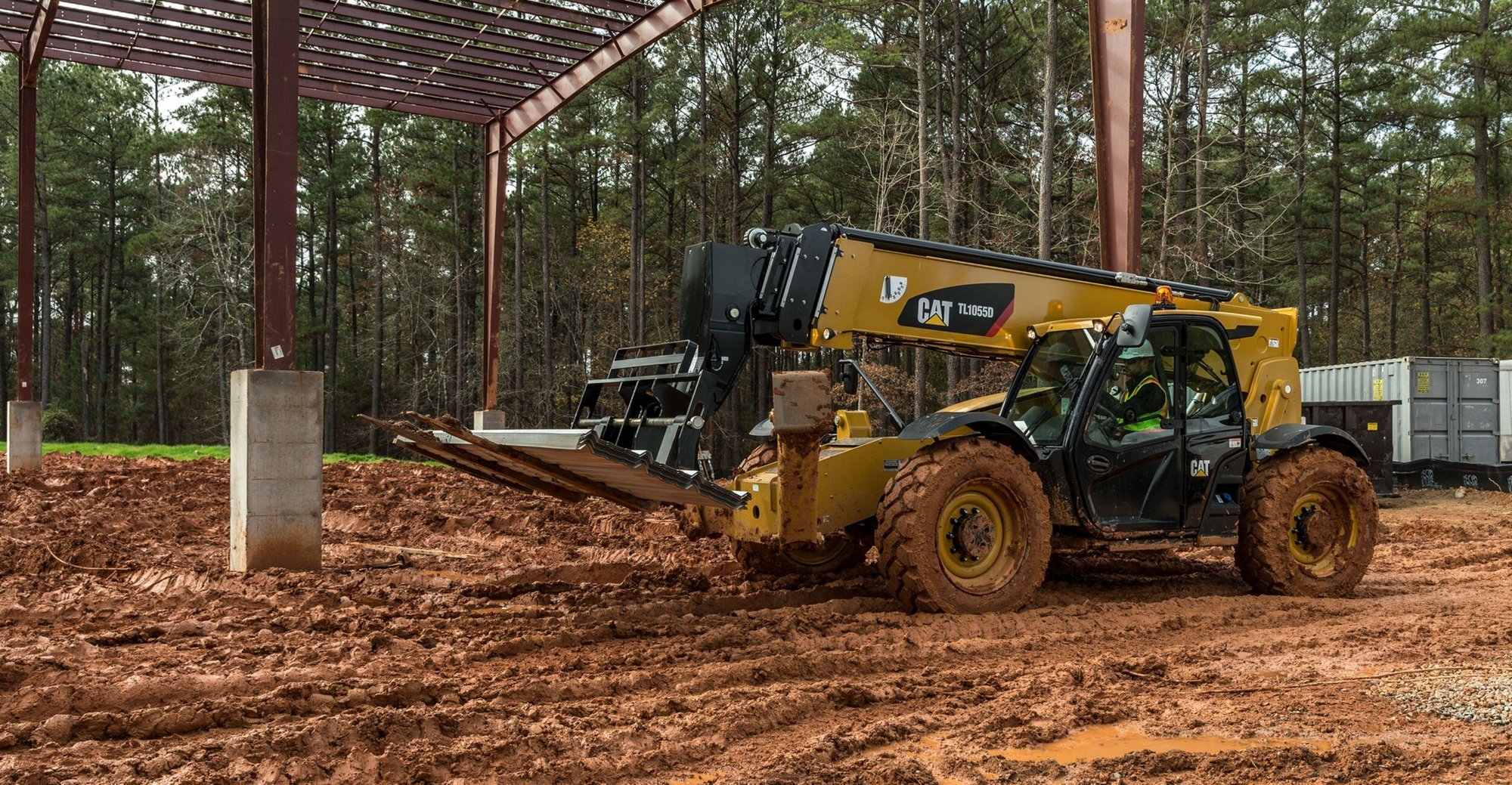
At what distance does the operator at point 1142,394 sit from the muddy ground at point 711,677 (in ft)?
4.45

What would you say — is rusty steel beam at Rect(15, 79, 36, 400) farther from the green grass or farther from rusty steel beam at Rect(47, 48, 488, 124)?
the green grass

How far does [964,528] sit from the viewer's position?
23.6 ft

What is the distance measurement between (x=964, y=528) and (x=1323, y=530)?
345cm

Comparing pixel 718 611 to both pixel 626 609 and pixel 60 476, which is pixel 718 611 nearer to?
pixel 626 609

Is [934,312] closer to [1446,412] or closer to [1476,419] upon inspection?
[1446,412]

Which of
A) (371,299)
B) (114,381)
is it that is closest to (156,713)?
(371,299)

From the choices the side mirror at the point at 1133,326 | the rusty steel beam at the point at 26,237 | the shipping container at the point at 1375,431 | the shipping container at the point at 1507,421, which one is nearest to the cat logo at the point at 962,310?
the side mirror at the point at 1133,326

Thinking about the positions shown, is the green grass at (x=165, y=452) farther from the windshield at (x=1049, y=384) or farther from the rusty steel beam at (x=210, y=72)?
the windshield at (x=1049, y=384)

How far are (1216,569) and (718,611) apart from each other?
493 cm

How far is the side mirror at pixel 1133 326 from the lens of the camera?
24.8ft

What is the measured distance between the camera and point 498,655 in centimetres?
606

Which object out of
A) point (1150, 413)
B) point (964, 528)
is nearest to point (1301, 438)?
point (1150, 413)

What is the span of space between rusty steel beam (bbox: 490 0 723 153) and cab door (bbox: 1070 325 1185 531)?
7635mm

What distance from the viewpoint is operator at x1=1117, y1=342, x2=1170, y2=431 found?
26.1 feet
